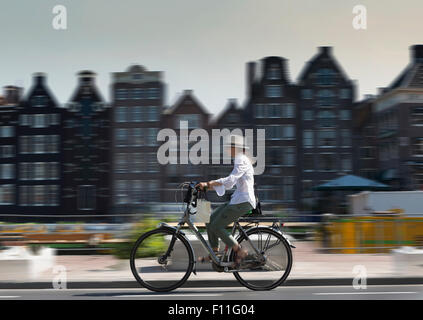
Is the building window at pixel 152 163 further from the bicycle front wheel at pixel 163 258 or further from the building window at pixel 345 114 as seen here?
the bicycle front wheel at pixel 163 258

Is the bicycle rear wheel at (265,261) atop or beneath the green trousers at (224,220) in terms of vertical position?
beneath

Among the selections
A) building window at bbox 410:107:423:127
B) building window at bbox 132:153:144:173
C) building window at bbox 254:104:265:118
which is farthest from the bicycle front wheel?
building window at bbox 132:153:144:173

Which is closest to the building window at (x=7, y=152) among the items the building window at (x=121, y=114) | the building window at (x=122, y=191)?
the building window at (x=121, y=114)

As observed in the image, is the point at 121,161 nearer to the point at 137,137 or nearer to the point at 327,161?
the point at 137,137

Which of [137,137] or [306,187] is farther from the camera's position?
[137,137]

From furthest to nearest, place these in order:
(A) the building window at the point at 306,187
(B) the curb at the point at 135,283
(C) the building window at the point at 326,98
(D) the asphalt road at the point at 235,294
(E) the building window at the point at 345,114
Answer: (E) the building window at the point at 345,114 → (C) the building window at the point at 326,98 → (A) the building window at the point at 306,187 → (B) the curb at the point at 135,283 → (D) the asphalt road at the point at 235,294

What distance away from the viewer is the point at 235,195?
7586mm

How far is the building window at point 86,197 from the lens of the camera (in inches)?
2566

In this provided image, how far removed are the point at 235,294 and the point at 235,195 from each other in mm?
1176

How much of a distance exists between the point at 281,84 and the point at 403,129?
39.7ft

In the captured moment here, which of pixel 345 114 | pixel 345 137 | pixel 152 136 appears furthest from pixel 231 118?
pixel 345 137

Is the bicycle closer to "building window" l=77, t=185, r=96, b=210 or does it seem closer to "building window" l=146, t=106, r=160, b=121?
"building window" l=146, t=106, r=160, b=121

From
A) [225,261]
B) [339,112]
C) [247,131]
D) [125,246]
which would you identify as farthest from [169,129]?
[225,261]

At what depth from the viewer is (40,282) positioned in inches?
356
